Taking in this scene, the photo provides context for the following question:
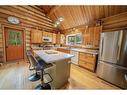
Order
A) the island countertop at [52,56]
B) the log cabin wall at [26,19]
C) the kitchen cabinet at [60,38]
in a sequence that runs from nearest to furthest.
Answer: the island countertop at [52,56] → the log cabin wall at [26,19] → the kitchen cabinet at [60,38]

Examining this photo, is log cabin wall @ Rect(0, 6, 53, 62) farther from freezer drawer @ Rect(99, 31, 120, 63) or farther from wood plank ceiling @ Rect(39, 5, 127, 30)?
freezer drawer @ Rect(99, 31, 120, 63)

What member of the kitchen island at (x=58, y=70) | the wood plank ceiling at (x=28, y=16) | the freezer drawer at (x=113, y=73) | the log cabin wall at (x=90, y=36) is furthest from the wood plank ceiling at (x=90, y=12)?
the kitchen island at (x=58, y=70)

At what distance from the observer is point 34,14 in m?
5.07

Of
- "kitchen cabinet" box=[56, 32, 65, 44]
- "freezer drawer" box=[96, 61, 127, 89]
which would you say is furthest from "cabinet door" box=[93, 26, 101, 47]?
"kitchen cabinet" box=[56, 32, 65, 44]

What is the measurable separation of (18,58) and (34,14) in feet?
9.75

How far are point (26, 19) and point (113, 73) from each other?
203 inches

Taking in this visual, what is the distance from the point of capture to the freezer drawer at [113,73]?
236 centimetres

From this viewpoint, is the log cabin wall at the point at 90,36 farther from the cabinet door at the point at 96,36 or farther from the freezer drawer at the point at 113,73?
the freezer drawer at the point at 113,73

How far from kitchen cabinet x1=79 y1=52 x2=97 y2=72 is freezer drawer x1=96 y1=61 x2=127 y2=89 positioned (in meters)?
0.48

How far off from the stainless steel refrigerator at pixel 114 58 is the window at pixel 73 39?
217 centimetres

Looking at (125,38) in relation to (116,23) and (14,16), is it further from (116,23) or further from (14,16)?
(14,16)
